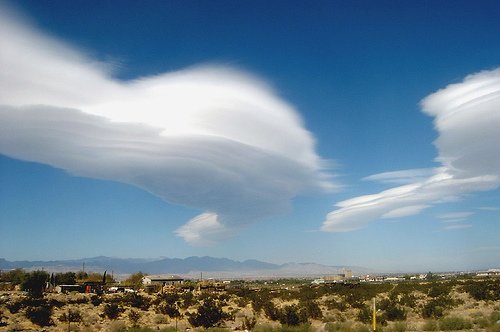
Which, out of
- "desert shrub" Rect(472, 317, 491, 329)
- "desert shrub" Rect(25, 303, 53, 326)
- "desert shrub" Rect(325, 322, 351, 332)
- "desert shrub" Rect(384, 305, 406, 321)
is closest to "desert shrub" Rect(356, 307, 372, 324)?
"desert shrub" Rect(384, 305, 406, 321)

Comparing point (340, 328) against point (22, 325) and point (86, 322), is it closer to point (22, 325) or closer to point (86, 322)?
point (86, 322)

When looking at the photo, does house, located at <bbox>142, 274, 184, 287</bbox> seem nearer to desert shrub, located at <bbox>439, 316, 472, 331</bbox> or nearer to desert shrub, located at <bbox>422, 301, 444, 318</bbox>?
desert shrub, located at <bbox>422, 301, 444, 318</bbox>

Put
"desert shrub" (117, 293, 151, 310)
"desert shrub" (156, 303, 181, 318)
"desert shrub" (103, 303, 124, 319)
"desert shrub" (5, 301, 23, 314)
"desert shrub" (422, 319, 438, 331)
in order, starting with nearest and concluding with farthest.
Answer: "desert shrub" (422, 319, 438, 331), "desert shrub" (5, 301, 23, 314), "desert shrub" (103, 303, 124, 319), "desert shrub" (156, 303, 181, 318), "desert shrub" (117, 293, 151, 310)

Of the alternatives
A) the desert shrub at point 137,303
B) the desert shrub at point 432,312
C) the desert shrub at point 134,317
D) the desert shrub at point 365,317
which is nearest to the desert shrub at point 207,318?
the desert shrub at point 134,317

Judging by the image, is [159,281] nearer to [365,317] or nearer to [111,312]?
[111,312]

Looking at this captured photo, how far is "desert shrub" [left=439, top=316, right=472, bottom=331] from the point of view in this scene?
1278 inches

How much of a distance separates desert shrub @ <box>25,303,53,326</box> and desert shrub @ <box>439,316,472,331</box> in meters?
29.9

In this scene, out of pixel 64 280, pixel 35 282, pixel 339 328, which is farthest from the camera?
pixel 64 280

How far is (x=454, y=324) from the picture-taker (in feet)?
108

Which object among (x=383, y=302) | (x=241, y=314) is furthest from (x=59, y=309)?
(x=383, y=302)

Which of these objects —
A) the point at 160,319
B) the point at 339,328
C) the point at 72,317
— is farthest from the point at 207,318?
the point at 339,328

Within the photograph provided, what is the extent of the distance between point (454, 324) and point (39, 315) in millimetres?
31923

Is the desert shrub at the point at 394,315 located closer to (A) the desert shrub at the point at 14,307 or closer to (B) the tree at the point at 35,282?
(A) the desert shrub at the point at 14,307

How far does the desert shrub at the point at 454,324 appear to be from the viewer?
32469 millimetres
